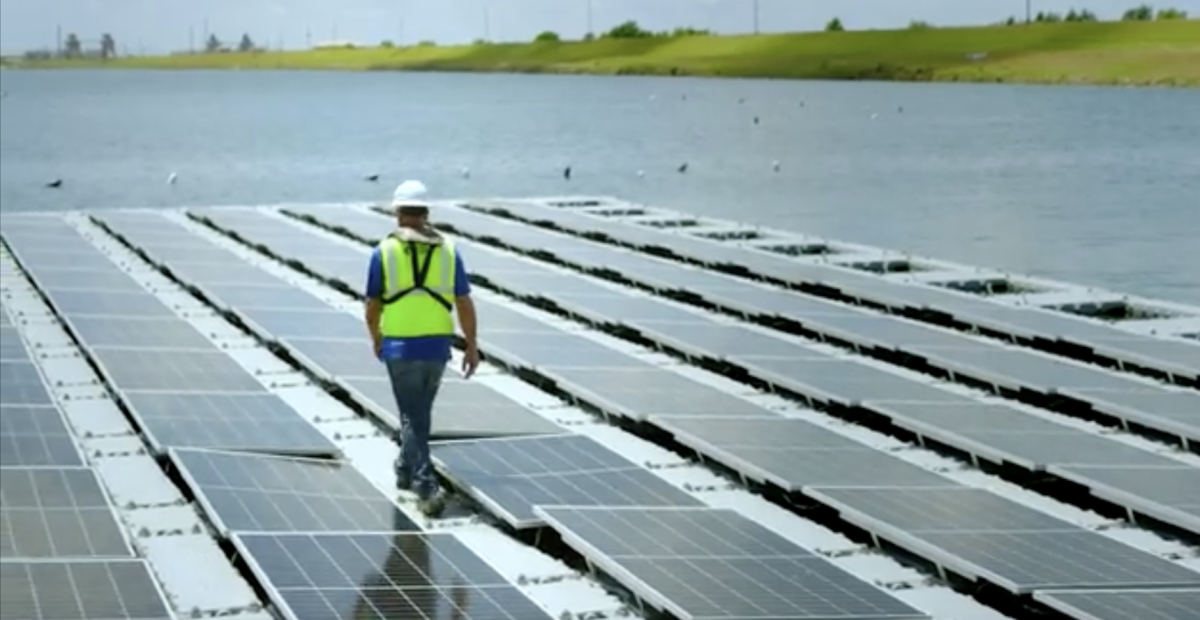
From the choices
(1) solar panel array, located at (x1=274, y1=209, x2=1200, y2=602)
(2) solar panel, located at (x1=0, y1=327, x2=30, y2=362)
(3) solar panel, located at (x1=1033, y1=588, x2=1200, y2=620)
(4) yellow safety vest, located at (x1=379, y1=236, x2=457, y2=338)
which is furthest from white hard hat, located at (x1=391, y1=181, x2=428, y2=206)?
(2) solar panel, located at (x1=0, y1=327, x2=30, y2=362)

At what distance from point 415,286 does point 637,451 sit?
3801 millimetres

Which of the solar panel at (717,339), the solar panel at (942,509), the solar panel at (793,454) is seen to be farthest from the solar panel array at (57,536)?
the solar panel at (717,339)

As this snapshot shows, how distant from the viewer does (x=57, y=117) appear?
163250 mm

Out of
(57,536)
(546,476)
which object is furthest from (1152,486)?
Answer: (57,536)

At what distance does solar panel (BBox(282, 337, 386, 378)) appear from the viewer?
20828 millimetres

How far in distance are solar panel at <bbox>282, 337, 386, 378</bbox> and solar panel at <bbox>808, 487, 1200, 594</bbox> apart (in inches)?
258

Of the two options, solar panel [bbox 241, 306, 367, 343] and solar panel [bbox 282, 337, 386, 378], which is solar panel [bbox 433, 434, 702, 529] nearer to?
solar panel [bbox 282, 337, 386, 378]

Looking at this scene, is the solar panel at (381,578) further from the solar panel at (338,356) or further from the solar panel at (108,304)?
the solar panel at (108,304)

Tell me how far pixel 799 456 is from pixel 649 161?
8419 centimetres

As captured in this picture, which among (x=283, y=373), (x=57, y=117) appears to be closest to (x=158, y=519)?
(x=283, y=373)

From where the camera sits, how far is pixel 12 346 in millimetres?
23109

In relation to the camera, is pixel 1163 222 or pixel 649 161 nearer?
pixel 1163 222

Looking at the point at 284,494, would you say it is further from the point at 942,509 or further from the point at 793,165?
the point at 793,165

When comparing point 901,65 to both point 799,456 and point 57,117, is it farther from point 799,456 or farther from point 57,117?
point 799,456
